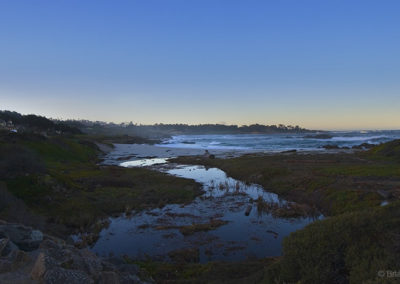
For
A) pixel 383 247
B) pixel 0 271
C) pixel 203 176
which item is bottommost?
pixel 203 176

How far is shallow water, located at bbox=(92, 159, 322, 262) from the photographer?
12.6m

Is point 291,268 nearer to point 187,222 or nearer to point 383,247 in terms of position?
point 383,247

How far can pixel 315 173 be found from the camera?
28281 millimetres

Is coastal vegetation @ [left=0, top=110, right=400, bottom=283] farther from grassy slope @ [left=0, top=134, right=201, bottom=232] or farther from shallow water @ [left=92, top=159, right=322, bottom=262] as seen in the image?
shallow water @ [left=92, top=159, right=322, bottom=262]

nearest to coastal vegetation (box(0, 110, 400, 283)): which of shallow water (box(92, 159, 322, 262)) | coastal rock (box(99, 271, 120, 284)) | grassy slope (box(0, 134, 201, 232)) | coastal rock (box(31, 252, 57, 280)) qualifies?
grassy slope (box(0, 134, 201, 232))

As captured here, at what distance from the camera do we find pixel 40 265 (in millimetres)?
5688

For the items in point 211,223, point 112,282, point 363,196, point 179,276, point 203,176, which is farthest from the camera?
point 203,176

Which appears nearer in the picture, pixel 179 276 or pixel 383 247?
pixel 383 247

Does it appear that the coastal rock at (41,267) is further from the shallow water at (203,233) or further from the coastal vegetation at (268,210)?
the shallow water at (203,233)

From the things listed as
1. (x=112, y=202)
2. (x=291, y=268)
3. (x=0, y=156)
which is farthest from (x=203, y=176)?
(x=291, y=268)

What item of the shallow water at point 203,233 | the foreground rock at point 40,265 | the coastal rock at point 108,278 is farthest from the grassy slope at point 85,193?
the coastal rock at point 108,278

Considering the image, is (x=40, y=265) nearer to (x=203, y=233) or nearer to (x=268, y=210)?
(x=203, y=233)

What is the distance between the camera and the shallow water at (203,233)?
12.6 meters

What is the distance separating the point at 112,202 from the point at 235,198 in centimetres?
1058
